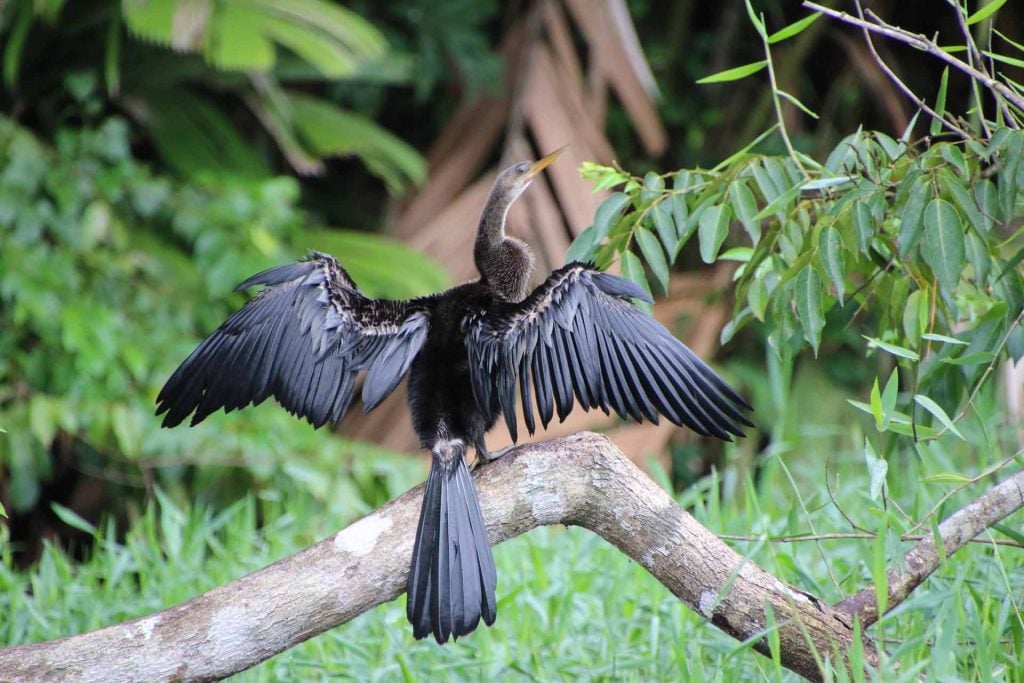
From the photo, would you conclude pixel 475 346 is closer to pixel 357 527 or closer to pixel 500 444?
pixel 357 527

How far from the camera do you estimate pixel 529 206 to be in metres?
4.72

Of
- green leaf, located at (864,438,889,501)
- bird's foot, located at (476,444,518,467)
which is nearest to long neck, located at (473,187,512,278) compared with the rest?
bird's foot, located at (476,444,518,467)

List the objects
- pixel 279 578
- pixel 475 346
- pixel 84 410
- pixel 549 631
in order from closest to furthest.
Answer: pixel 279 578 → pixel 475 346 → pixel 549 631 → pixel 84 410

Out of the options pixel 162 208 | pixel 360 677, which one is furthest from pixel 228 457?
pixel 360 677

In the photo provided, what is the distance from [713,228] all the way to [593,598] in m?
1.22

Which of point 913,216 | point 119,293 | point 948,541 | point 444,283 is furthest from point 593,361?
point 119,293

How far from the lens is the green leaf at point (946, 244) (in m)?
1.86

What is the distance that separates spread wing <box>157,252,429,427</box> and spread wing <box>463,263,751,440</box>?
0.77ft

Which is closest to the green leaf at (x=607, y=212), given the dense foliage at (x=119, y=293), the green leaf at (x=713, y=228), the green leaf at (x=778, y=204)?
the green leaf at (x=713, y=228)

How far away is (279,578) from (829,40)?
465 cm

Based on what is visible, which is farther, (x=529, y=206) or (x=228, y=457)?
(x=529, y=206)

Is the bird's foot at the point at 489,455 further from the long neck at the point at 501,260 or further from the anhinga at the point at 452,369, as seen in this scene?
the long neck at the point at 501,260

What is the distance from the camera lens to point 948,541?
2.02 m

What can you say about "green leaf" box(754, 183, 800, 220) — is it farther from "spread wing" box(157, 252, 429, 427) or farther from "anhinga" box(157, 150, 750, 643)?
"spread wing" box(157, 252, 429, 427)
